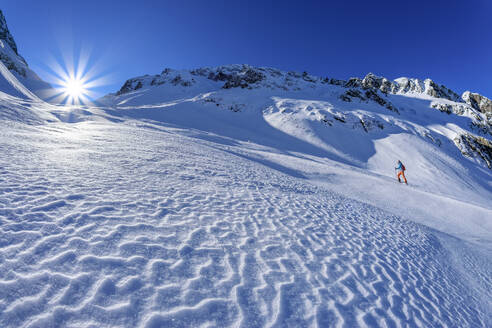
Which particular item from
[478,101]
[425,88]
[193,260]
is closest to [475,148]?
[193,260]

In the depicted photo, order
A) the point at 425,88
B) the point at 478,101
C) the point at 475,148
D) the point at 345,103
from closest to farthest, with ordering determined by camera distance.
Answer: the point at 475,148 → the point at 345,103 → the point at 478,101 → the point at 425,88

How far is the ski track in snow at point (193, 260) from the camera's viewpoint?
252 centimetres

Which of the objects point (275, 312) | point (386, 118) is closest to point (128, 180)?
point (275, 312)

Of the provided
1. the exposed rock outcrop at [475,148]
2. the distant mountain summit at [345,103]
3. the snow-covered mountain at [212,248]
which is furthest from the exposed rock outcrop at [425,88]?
the snow-covered mountain at [212,248]

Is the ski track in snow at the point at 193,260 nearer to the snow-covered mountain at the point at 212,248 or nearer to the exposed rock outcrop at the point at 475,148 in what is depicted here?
the snow-covered mountain at the point at 212,248

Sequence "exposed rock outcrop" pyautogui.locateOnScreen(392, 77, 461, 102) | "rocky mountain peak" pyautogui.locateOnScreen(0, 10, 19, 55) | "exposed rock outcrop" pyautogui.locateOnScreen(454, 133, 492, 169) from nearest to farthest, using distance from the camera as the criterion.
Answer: "exposed rock outcrop" pyautogui.locateOnScreen(454, 133, 492, 169), "exposed rock outcrop" pyautogui.locateOnScreen(392, 77, 461, 102), "rocky mountain peak" pyautogui.locateOnScreen(0, 10, 19, 55)

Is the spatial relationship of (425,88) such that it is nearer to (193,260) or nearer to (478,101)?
(478,101)

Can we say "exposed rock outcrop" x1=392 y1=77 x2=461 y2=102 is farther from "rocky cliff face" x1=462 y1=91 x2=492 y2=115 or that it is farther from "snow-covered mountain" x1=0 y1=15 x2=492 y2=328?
"snow-covered mountain" x1=0 y1=15 x2=492 y2=328

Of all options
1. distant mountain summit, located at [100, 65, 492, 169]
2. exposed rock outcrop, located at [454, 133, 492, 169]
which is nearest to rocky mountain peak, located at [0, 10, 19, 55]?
distant mountain summit, located at [100, 65, 492, 169]

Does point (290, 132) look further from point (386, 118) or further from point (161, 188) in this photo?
point (161, 188)

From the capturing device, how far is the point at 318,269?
13.3 ft

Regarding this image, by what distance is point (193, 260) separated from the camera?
3.58 metres

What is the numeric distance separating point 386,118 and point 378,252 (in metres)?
48.3

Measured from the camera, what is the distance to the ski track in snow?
8.28ft
